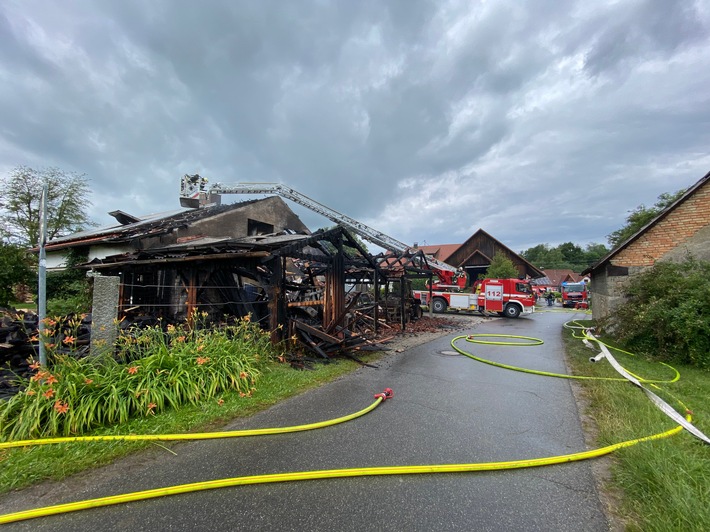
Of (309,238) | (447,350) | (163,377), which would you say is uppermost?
(309,238)

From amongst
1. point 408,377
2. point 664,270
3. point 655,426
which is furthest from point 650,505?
point 664,270

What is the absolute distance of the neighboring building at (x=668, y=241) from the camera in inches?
384

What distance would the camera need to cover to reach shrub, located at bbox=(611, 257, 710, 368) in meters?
7.07

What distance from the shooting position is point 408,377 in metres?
6.28

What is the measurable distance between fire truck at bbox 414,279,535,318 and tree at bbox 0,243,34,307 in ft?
61.9

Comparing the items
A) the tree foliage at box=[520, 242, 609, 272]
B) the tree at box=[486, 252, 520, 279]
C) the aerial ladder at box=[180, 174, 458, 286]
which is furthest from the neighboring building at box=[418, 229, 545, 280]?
the tree foliage at box=[520, 242, 609, 272]

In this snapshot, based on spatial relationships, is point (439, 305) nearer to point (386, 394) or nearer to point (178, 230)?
point (178, 230)

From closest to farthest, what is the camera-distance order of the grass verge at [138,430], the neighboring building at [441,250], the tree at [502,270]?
the grass verge at [138,430]
the tree at [502,270]
the neighboring building at [441,250]

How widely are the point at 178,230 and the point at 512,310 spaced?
62.3 ft

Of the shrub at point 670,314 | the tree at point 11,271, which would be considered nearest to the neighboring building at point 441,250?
the shrub at point 670,314

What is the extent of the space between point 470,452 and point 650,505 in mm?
1402

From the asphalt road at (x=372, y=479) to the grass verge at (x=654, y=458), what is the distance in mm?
279

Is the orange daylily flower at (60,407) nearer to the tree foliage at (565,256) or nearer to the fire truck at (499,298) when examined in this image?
the fire truck at (499,298)

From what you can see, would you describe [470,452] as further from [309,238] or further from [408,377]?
[309,238]
